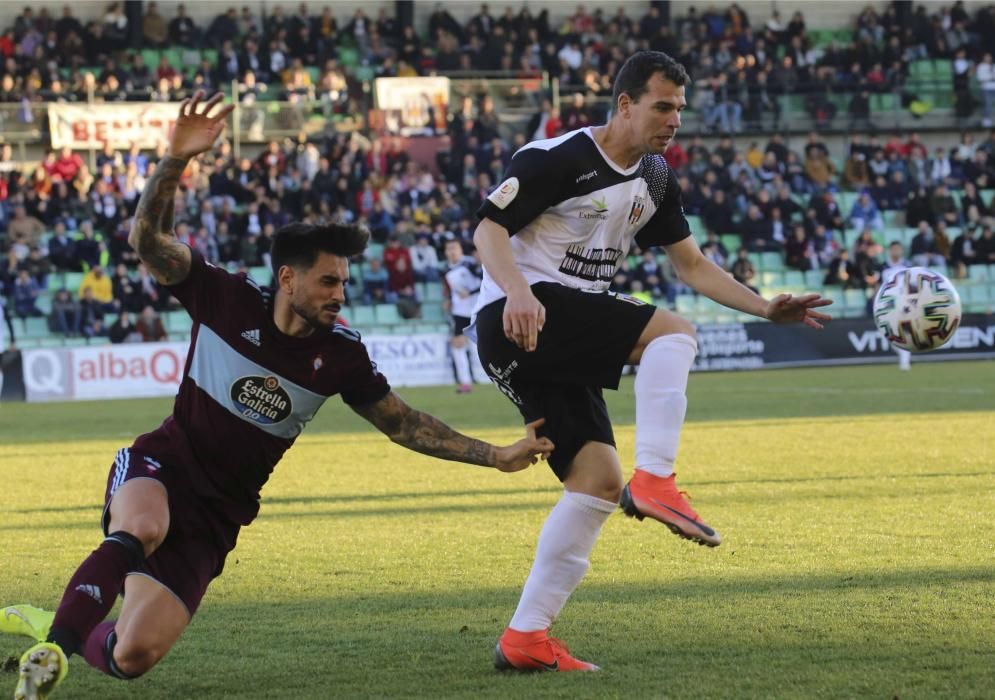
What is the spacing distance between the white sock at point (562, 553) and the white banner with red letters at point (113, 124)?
2451cm

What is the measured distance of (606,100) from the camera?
31.0 meters

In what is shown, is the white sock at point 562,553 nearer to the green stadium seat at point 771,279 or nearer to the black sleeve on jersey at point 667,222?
the black sleeve on jersey at point 667,222

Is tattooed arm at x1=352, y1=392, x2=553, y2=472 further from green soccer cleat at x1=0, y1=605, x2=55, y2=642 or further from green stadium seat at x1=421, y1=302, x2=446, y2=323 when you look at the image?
green stadium seat at x1=421, y1=302, x2=446, y2=323

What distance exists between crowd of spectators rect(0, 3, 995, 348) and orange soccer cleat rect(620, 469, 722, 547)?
18.8m

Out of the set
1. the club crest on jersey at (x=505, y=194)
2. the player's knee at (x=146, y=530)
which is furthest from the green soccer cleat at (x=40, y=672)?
the club crest on jersey at (x=505, y=194)

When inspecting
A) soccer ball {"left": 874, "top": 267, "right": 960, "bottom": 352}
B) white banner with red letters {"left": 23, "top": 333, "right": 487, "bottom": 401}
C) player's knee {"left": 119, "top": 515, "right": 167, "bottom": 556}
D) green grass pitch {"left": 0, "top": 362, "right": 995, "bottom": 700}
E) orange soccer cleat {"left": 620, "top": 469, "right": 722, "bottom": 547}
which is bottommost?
white banner with red letters {"left": 23, "top": 333, "right": 487, "bottom": 401}

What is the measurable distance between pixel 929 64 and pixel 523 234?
110ft

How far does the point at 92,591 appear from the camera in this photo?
461cm

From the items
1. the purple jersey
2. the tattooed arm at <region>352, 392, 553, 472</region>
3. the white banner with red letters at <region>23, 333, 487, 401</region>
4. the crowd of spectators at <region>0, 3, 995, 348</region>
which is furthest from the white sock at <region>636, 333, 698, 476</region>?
the crowd of spectators at <region>0, 3, 995, 348</region>

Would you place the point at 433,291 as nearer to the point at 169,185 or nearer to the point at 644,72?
the point at 644,72

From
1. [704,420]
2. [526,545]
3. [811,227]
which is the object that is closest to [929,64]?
[811,227]

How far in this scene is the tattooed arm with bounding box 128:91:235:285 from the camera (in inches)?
191

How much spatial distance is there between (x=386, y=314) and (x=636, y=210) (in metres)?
20.9

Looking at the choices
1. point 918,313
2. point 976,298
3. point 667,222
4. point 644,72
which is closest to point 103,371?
point 976,298
